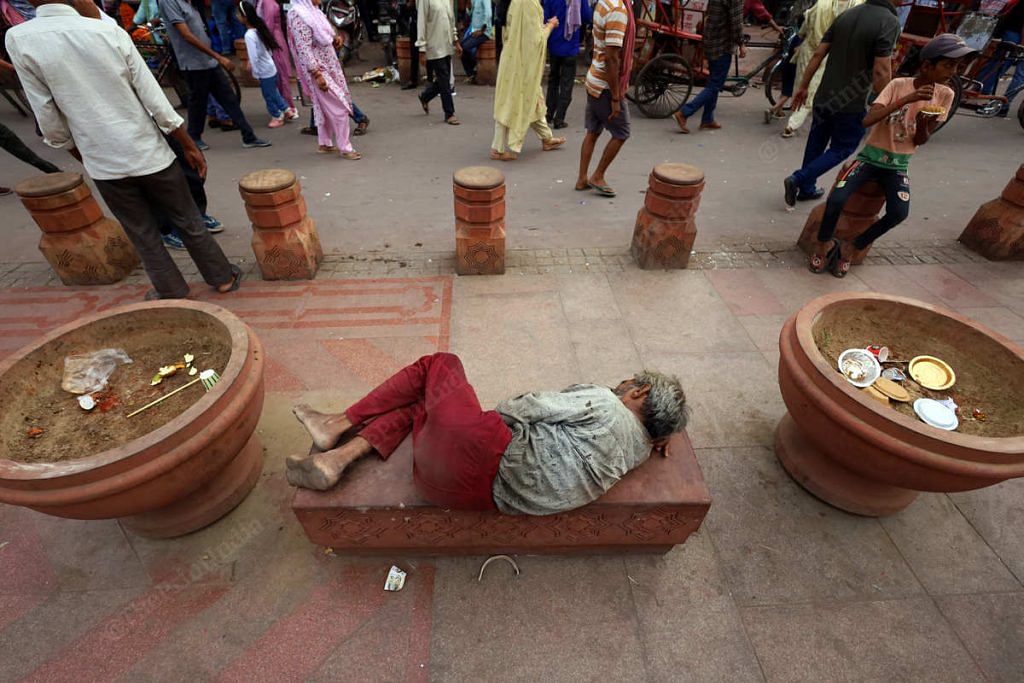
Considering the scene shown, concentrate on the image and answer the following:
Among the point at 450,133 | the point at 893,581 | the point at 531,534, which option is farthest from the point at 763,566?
the point at 450,133

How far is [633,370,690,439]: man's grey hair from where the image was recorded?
1840 mm

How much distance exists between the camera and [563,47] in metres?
6.60

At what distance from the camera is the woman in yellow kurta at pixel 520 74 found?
5430 millimetres

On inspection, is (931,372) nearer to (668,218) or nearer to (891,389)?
(891,389)

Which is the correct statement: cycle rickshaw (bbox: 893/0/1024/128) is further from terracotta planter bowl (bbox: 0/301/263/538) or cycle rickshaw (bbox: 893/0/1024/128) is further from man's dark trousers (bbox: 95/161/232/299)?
terracotta planter bowl (bbox: 0/301/263/538)

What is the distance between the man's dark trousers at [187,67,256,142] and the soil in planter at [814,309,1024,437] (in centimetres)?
681

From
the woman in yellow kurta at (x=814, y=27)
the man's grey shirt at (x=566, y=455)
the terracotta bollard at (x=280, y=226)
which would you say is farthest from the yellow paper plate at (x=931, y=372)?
the woman in yellow kurta at (x=814, y=27)

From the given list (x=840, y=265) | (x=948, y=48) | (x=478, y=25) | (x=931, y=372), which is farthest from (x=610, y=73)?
(x=478, y=25)

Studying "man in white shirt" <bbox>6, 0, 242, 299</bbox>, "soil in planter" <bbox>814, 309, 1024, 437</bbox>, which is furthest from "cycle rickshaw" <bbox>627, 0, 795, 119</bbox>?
"man in white shirt" <bbox>6, 0, 242, 299</bbox>

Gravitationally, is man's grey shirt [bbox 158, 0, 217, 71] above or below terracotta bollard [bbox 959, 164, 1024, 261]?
above

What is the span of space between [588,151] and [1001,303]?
378 cm

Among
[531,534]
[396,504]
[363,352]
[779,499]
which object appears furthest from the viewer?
[363,352]

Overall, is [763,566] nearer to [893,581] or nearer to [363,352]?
[893,581]

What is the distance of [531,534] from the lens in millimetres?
1996
